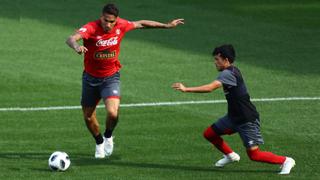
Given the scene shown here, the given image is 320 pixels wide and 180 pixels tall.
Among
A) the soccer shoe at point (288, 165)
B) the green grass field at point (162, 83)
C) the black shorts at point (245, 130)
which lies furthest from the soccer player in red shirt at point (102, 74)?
the soccer shoe at point (288, 165)

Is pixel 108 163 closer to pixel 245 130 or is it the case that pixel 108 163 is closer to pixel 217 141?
pixel 217 141

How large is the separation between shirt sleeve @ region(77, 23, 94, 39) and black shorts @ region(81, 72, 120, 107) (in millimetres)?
846

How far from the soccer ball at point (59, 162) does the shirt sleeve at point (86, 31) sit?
2.14 m

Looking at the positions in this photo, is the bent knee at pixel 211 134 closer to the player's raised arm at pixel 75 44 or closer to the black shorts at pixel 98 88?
the black shorts at pixel 98 88

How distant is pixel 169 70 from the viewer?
85.5 feet

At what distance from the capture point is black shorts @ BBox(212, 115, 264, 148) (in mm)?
16359

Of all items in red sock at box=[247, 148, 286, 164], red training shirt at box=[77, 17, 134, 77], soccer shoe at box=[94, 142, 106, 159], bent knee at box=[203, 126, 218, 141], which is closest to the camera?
red sock at box=[247, 148, 286, 164]

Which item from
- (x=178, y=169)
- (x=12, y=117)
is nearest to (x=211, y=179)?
(x=178, y=169)

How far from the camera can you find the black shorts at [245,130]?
1636 centimetres

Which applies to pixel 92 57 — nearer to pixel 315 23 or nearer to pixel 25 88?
pixel 25 88

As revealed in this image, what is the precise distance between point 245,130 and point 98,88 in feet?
9.62

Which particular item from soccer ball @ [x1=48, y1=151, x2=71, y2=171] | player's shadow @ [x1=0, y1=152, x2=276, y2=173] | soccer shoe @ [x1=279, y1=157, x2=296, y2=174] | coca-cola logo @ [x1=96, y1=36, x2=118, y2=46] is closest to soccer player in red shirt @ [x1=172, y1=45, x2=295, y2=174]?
soccer shoe @ [x1=279, y1=157, x2=296, y2=174]

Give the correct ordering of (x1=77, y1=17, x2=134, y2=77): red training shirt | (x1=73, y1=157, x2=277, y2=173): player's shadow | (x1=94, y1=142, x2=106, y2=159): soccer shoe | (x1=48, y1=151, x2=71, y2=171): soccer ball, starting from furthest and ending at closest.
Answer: (x1=94, y1=142, x2=106, y2=159): soccer shoe
(x1=77, y1=17, x2=134, y2=77): red training shirt
(x1=73, y1=157, x2=277, y2=173): player's shadow
(x1=48, y1=151, x2=71, y2=171): soccer ball

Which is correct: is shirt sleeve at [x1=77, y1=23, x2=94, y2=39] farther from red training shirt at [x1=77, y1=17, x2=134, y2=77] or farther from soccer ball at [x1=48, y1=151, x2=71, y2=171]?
soccer ball at [x1=48, y1=151, x2=71, y2=171]
